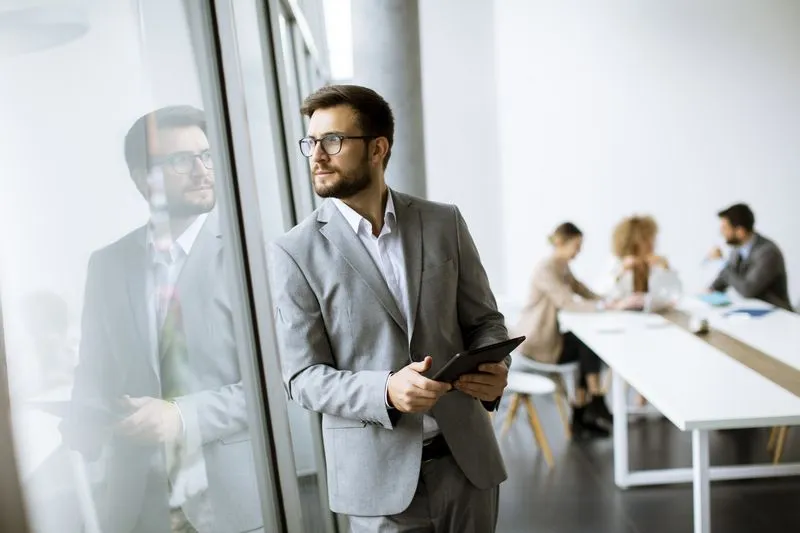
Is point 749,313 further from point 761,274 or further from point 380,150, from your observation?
point 380,150

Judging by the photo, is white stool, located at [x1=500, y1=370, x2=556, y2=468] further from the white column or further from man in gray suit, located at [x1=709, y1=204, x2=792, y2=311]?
man in gray suit, located at [x1=709, y1=204, x2=792, y2=311]

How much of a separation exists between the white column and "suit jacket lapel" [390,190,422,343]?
78.9 inches

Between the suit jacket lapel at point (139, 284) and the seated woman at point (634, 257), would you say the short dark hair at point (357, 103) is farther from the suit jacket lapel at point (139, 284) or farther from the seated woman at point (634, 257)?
the seated woman at point (634, 257)

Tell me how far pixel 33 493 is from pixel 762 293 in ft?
18.4

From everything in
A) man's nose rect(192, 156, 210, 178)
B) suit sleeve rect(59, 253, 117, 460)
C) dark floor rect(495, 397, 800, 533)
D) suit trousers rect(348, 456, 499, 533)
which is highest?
man's nose rect(192, 156, 210, 178)

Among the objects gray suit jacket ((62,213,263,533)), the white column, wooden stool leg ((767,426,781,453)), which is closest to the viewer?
gray suit jacket ((62,213,263,533))

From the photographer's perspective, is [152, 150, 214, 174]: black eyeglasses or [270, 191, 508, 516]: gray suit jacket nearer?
[152, 150, 214, 174]: black eyeglasses

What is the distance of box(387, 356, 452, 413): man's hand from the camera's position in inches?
67.1

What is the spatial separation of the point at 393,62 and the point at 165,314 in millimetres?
2645

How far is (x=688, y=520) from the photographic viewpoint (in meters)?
4.06

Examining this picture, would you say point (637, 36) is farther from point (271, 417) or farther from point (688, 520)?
point (271, 417)

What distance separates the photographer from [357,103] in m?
1.90

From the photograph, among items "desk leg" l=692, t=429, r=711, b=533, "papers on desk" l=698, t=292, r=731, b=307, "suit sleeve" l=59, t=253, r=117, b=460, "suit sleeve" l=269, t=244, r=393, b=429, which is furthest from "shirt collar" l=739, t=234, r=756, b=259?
"suit sleeve" l=59, t=253, r=117, b=460

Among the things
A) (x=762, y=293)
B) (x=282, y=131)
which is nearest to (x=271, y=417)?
(x=282, y=131)
